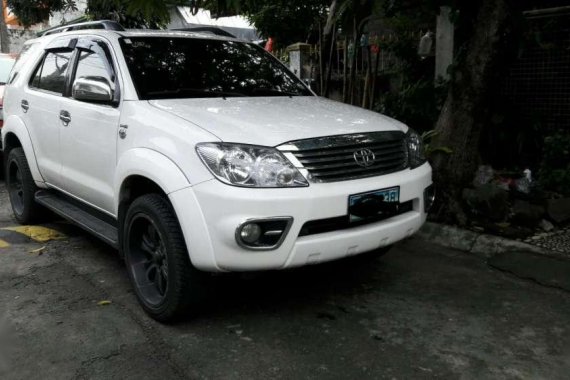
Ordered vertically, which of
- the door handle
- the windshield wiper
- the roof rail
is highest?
the roof rail

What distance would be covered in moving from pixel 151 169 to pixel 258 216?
29.5 inches

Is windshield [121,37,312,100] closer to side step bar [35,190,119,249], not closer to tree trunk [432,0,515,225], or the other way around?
side step bar [35,190,119,249]

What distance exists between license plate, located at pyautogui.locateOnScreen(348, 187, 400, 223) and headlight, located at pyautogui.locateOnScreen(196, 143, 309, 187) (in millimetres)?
309

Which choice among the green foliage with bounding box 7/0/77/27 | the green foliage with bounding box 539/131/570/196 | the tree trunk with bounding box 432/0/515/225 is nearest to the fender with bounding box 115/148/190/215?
the tree trunk with bounding box 432/0/515/225

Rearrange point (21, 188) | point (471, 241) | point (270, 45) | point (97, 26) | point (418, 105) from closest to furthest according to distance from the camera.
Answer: point (97, 26) → point (471, 241) → point (21, 188) → point (418, 105) → point (270, 45)

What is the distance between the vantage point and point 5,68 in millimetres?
8758

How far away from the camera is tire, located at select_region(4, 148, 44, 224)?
5109 mm

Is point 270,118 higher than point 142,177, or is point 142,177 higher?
point 270,118

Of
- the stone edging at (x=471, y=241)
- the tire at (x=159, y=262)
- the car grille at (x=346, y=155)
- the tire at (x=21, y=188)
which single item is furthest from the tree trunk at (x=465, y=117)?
the tire at (x=21, y=188)

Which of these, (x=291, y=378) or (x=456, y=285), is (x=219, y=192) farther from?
(x=456, y=285)

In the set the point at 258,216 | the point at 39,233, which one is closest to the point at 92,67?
the point at 39,233

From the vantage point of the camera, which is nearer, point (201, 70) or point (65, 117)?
point (201, 70)

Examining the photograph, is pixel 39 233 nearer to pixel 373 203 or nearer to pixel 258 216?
pixel 258 216

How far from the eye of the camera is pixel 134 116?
3396 millimetres
